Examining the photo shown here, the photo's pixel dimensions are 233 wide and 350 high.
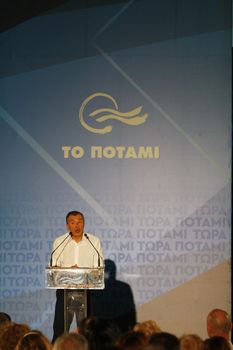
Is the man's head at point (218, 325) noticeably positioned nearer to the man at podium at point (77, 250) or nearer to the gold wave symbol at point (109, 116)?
the man at podium at point (77, 250)

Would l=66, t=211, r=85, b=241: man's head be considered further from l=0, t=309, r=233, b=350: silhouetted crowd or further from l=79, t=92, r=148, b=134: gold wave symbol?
l=0, t=309, r=233, b=350: silhouetted crowd

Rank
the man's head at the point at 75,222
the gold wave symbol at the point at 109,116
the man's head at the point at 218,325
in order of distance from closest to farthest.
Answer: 1. the man's head at the point at 218,325
2. the man's head at the point at 75,222
3. the gold wave symbol at the point at 109,116

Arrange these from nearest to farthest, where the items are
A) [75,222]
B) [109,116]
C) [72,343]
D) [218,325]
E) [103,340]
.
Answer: [72,343], [103,340], [218,325], [75,222], [109,116]

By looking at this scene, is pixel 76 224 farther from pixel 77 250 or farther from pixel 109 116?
pixel 109 116

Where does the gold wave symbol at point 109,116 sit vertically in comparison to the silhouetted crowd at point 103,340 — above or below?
above

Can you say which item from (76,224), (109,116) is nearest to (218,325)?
(76,224)

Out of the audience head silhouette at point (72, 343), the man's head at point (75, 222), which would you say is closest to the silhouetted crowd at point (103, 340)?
the audience head silhouette at point (72, 343)

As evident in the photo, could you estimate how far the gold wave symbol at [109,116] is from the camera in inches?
333

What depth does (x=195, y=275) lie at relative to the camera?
8.39 metres

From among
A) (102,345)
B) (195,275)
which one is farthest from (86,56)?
(102,345)

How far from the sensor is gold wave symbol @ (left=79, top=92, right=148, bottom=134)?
8461mm

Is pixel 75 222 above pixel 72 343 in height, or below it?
above

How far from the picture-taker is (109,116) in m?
8.48

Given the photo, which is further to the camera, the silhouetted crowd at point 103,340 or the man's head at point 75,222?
the man's head at point 75,222
